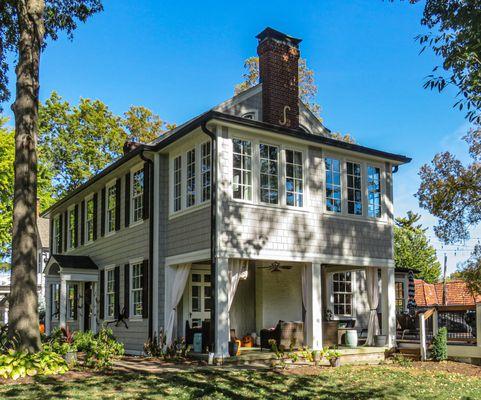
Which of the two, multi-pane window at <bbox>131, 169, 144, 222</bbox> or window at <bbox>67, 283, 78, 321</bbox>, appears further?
window at <bbox>67, 283, 78, 321</bbox>

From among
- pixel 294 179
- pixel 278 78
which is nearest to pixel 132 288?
pixel 294 179

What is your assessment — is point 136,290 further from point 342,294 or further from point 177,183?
point 342,294

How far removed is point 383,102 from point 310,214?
3.28 meters

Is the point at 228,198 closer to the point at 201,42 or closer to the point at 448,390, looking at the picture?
the point at 201,42

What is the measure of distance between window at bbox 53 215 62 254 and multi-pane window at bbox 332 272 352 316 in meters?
12.1

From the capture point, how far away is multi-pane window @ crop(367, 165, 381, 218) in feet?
55.6

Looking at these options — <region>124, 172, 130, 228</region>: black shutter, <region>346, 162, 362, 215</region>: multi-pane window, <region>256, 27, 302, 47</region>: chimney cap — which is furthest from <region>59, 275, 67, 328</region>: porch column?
<region>256, 27, 302, 47</region>: chimney cap

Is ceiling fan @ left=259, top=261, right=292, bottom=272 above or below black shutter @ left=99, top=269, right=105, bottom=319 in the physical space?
above

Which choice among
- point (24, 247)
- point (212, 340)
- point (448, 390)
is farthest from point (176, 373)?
point (448, 390)

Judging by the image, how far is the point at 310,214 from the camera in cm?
1544

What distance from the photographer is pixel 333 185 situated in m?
16.2

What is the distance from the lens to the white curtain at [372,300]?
16.6 meters

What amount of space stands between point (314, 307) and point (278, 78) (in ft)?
20.3

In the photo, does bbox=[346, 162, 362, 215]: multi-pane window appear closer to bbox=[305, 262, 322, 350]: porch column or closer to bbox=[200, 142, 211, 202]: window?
bbox=[305, 262, 322, 350]: porch column
